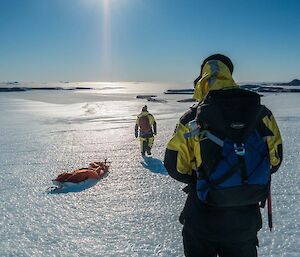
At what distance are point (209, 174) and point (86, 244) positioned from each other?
3087 millimetres

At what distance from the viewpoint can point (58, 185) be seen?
739 centimetres

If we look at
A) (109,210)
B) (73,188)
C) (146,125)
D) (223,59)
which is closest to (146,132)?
(146,125)

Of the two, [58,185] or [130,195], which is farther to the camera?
[58,185]

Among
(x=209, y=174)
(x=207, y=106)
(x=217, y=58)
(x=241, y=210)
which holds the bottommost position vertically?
(x=241, y=210)

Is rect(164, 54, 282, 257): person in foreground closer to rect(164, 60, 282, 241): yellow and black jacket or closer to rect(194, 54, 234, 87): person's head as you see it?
rect(164, 60, 282, 241): yellow and black jacket

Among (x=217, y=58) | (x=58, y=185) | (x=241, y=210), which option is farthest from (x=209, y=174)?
(x=58, y=185)

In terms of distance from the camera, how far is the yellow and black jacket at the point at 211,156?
2225mm

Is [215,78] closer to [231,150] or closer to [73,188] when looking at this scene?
[231,150]

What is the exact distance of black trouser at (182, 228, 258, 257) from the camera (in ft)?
7.43

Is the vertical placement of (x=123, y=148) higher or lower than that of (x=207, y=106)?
lower

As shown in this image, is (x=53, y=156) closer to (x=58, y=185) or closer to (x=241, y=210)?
(x=58, y=185)

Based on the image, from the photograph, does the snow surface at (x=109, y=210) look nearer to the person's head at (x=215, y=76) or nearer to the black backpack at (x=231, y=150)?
the black backpack at (x=231, y=150)

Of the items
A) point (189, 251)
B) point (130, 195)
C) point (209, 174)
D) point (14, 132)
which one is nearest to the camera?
point (209, 174)

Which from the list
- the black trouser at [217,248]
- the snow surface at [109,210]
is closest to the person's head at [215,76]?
the black trouser at [217,248]
